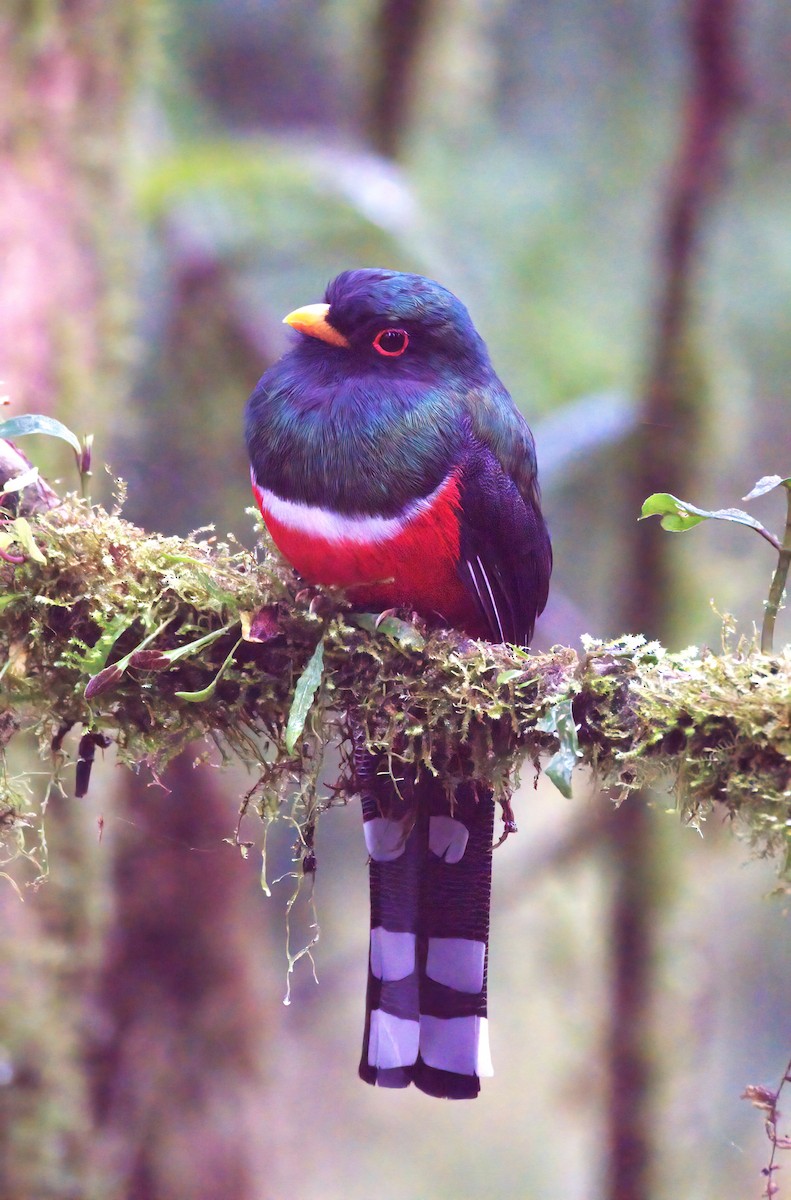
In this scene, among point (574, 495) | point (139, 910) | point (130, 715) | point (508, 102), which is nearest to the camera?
point (130, 715)

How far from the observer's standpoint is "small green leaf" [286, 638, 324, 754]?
1.74 metres

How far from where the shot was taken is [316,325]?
7.58 ft

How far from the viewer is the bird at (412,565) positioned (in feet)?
6.66

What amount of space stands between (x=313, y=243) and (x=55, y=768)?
382 centimetres

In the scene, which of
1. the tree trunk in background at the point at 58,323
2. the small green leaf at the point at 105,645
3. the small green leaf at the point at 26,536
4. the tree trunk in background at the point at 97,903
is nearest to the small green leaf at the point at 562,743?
the small green leaf at the point at 105,645

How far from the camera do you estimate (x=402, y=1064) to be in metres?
2.03

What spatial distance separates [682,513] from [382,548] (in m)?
0.53

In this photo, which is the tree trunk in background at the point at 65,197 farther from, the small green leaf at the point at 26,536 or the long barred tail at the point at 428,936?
the long barred tail at the point at 428,936

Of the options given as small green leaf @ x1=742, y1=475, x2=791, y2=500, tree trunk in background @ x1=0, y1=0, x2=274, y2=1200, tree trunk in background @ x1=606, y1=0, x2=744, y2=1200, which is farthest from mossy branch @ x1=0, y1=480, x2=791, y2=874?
tree trunk in background @ x1=606, y1=0, x2=744, y2=1200

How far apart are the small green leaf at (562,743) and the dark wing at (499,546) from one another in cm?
50

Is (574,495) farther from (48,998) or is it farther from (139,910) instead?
(48,998)

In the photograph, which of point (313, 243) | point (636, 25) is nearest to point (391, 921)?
point (313, 243)

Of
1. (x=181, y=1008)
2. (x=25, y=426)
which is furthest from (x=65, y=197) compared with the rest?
(x=181, y=1008)

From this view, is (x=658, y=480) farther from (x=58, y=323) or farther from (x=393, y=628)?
(x=393, y=628)
